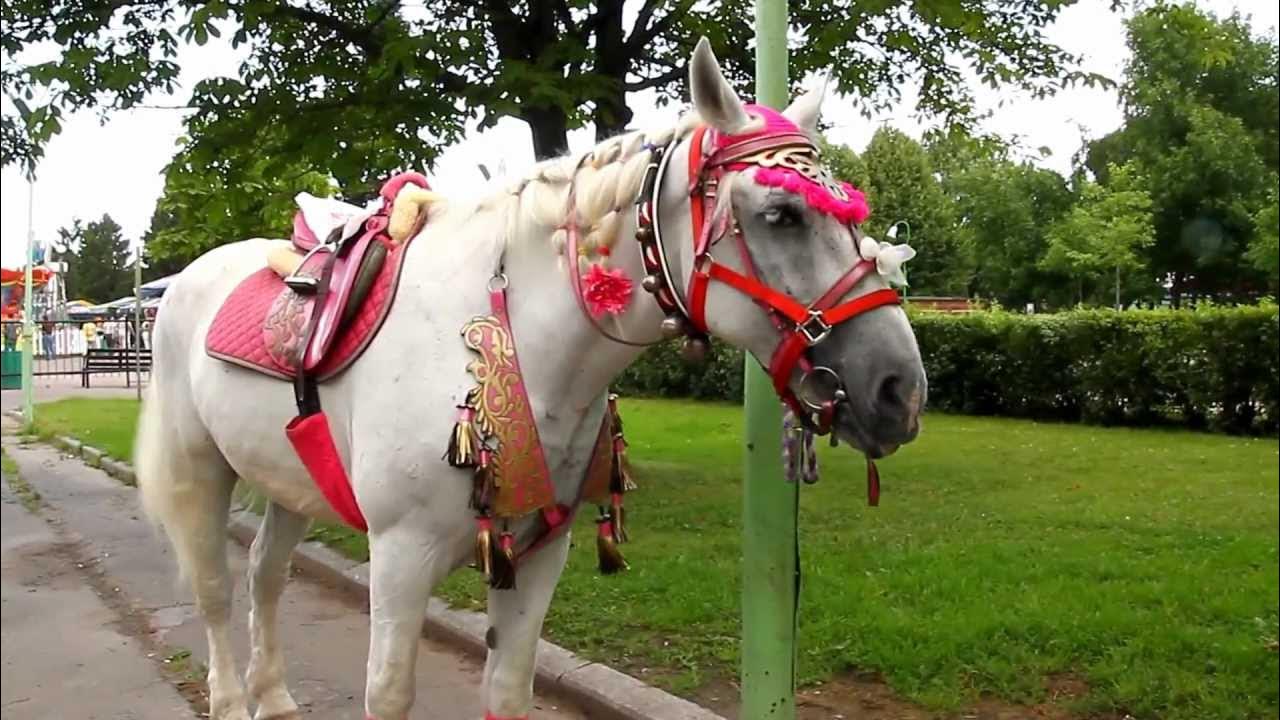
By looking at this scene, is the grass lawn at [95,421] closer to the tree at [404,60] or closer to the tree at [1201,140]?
the tree at [404,60]

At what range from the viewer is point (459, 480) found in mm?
2262

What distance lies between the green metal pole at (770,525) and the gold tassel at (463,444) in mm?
1136

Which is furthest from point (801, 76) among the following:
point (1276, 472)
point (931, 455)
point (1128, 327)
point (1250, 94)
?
point (1128, 327)

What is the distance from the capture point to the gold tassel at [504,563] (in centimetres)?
232

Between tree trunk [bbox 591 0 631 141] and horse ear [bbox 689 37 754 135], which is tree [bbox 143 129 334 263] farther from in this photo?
horse ear [bbox 689 37 754 135]

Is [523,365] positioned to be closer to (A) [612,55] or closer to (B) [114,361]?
(A) [612,55]

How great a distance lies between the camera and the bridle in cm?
191

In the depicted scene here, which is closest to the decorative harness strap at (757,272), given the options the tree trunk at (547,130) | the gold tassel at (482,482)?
the gold tassel at (482,482)

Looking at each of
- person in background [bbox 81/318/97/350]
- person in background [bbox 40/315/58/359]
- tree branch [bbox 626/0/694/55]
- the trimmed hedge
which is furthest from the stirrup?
the trimmed hedge

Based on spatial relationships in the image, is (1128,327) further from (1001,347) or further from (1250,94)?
(1250,94)

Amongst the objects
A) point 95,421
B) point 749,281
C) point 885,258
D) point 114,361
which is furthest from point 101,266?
point 95,421

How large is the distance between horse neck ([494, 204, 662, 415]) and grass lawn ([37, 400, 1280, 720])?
2075mm

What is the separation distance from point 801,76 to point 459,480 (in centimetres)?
562

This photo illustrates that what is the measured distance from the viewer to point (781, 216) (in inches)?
77.0
